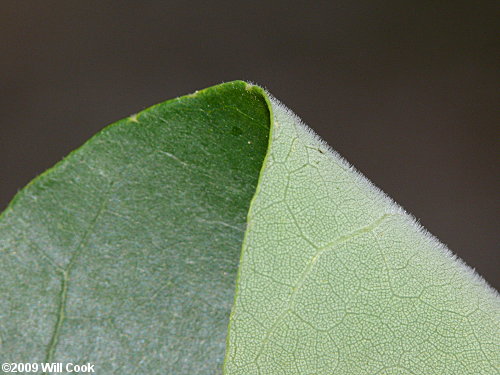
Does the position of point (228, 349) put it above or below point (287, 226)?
below

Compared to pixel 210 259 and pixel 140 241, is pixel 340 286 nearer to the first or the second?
pixel 210 259

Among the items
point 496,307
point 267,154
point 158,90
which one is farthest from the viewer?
point 158,90

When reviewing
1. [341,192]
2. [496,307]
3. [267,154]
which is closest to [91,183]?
[267,154]

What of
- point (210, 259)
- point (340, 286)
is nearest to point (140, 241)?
point (210, 259)

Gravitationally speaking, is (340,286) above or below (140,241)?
below

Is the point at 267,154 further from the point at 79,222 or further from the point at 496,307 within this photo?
the point at 496,307
